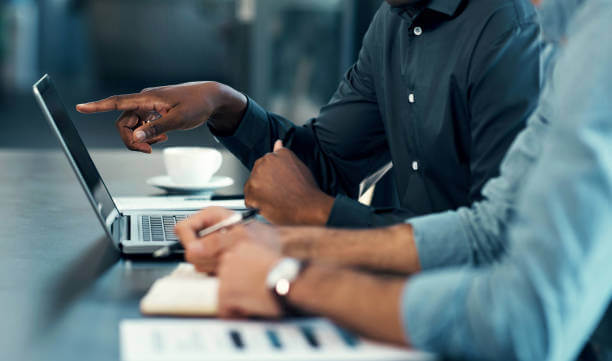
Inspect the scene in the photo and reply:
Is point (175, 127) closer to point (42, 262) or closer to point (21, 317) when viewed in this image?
point (42, 262)

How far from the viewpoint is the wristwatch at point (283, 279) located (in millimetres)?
775

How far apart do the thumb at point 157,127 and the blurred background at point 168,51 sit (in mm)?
2888

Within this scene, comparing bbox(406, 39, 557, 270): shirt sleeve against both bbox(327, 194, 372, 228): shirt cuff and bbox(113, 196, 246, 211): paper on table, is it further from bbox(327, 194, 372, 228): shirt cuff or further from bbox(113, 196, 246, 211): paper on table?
bbox(113, 196, 246, 211): paper on table

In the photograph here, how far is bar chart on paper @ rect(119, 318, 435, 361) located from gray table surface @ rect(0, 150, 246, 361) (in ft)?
0.14

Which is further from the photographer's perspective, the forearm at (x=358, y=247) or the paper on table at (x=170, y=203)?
the paper on table at (x=170, y=203)

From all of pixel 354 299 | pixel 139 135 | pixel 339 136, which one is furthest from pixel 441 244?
pixel 339 136

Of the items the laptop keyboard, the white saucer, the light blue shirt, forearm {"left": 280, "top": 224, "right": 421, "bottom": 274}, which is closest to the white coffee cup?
the white saucer

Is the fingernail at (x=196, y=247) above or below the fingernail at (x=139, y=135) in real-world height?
above

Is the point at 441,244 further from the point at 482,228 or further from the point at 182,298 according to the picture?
the point at 182,298

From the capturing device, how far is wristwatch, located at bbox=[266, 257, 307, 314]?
0.78 metres

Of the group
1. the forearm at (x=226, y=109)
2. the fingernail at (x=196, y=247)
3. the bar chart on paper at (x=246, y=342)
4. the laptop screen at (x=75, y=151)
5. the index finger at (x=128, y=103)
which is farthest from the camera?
the forearm at (x=226, y=109)

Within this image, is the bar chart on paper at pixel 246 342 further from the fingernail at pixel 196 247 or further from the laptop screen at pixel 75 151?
the laptop screen at pixel 75 151

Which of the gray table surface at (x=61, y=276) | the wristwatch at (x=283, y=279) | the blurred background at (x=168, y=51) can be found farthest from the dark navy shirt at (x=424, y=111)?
the blurred background at (x=168, y=51)

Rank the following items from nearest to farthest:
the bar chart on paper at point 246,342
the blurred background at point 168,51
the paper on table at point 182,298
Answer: the bar chart on paper at point 246,342 → the paper on table at point 182,298 → the blurred background at point 168,51
